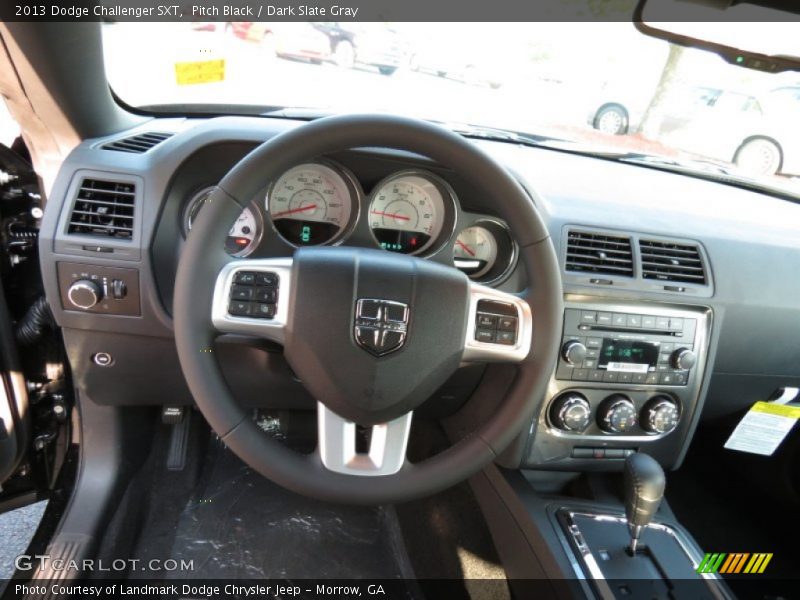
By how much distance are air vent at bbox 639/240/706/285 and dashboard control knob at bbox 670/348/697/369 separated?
0.71ft

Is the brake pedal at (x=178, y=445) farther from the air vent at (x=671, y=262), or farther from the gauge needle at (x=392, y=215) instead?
the air vent at (x=671, y=262)

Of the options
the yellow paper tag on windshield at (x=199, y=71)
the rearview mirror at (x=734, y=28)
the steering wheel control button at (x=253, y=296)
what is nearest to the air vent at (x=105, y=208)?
the yellow paper tag on windshield at (x=199, y=71)

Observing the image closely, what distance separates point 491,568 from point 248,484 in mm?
946

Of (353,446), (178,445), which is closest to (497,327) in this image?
(353,446)

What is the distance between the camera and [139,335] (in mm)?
1562

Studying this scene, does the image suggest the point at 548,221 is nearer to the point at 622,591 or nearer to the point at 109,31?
the point at 622,591

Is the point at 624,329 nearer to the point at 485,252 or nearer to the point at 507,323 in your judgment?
the point at 485,252

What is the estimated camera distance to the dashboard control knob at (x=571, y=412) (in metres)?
1.68

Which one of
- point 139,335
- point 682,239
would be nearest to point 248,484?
point 139,335

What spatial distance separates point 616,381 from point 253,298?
1106mm

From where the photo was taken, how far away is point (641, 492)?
155 centimetres

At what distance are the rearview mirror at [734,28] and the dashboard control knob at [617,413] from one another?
101cm

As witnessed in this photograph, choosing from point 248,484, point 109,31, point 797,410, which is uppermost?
point 109,31

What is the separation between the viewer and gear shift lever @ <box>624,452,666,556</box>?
5.08ft
